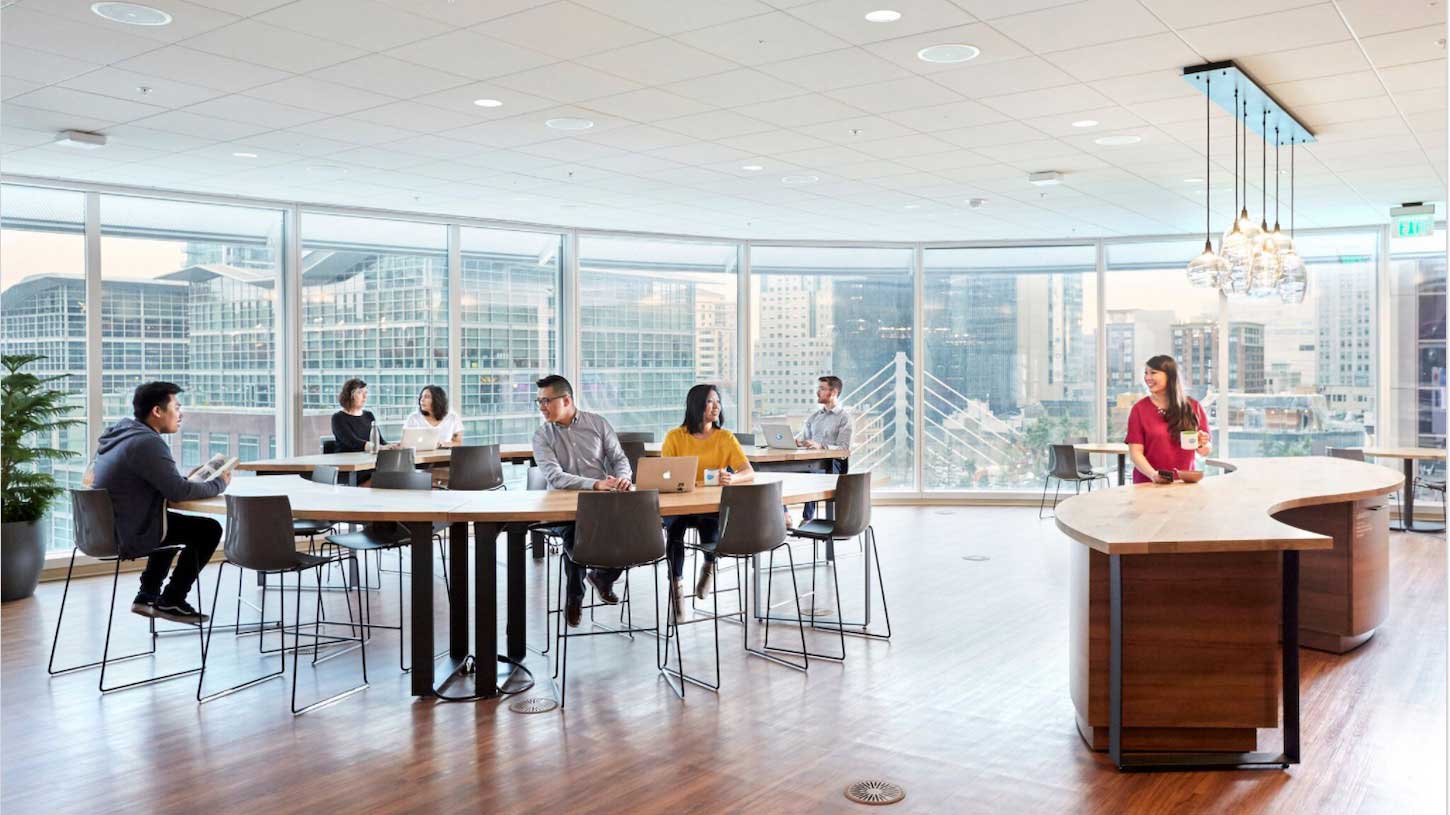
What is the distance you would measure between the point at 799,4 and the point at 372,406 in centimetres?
724

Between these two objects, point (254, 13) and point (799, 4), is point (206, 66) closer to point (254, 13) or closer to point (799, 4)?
point (254, 13)

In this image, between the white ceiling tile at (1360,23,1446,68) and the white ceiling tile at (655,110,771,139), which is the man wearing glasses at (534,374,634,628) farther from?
the white ceiling tile at (1360,23,1446,68)

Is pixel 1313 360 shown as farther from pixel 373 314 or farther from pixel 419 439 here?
pixel 373 314

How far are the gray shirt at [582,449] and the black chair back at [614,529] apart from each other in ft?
4.15

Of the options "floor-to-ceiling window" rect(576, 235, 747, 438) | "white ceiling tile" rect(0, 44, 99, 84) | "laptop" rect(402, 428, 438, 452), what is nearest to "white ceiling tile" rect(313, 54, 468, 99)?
"white ceiling tile" rect(0, 44, 99, 84)

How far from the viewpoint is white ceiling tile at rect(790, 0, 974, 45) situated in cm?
448

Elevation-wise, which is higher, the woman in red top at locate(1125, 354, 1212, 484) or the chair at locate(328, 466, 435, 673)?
the woman in red top at locate(1125, 354, 1212, 484)

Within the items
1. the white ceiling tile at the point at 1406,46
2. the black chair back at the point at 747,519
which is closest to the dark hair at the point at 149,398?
the black chair back at the point at 747,519

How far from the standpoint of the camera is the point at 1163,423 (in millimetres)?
6281

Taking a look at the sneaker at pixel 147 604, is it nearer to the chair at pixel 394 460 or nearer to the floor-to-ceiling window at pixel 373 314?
the chair at pixel 394 460

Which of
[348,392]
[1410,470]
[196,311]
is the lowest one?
[1410,470]

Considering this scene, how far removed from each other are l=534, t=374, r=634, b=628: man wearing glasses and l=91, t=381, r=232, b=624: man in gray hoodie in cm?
169

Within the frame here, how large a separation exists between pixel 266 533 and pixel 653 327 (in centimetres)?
766

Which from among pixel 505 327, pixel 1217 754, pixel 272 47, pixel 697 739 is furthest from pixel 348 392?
pixel 1217 754
